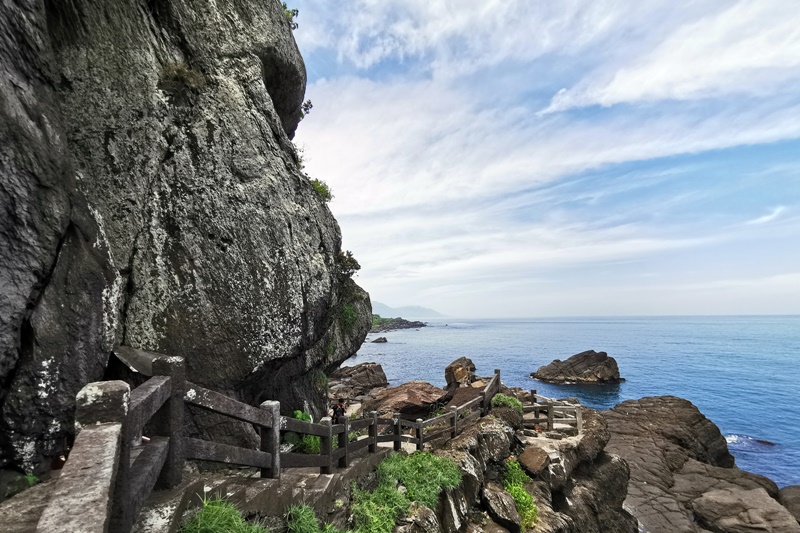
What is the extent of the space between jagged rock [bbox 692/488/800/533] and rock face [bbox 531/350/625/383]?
129ft

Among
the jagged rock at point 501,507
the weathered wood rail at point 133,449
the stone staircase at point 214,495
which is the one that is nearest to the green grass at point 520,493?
the jagged rock at point 501,507

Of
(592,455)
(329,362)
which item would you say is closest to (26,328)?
(329,362)

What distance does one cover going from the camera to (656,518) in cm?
2091

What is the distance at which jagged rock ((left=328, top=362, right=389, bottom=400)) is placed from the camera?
4451cm

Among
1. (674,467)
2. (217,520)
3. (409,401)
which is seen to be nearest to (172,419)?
(217,520)

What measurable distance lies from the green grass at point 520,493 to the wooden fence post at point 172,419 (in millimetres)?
11870

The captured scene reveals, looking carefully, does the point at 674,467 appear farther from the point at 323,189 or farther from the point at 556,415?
the point at 323,189

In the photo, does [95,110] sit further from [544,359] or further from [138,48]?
[544,359]

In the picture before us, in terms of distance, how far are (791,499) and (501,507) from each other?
23.3 metres

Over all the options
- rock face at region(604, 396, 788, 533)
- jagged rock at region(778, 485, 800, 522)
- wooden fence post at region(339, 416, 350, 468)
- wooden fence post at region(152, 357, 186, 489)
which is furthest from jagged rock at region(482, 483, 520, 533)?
jagged rock at region(778, 485, 800, 522)

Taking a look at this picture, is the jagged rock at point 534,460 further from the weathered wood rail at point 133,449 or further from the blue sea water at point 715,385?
the blue sea water at point 715,385

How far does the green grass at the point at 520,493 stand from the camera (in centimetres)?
1273

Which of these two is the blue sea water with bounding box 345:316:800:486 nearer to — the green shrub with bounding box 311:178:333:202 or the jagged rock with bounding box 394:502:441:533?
the jagged rock with bounding box 394:502:441:533

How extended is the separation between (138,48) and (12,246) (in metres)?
6.06
